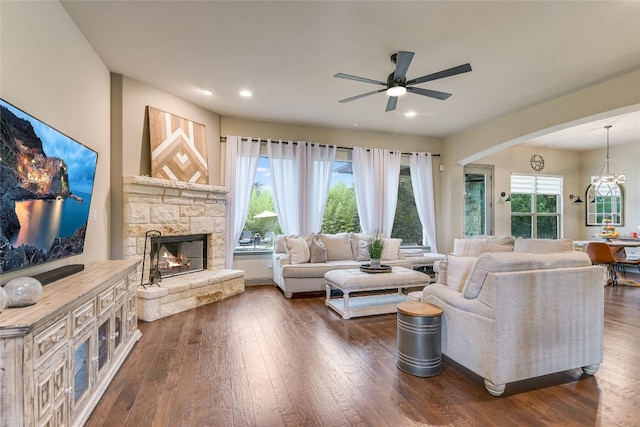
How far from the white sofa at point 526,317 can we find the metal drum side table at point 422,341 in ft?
0.46

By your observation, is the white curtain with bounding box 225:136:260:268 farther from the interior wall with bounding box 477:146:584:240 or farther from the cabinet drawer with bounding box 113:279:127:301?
the interior wall with bounding box 477:146:584:240

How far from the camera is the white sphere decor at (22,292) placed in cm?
155

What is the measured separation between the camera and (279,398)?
2.15m

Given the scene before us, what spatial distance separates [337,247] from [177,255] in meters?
2.60

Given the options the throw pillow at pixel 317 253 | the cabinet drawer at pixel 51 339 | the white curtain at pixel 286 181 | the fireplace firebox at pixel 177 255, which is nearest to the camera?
the cabinet drawer at pixel 51 339

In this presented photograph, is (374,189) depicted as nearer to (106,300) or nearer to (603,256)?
(603,256)

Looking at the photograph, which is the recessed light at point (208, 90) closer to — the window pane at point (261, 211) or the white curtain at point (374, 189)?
the window pane at point (261, 211)

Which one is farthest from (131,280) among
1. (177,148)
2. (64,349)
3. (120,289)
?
(177,148)

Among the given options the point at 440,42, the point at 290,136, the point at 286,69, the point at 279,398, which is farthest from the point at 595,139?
the point at 279,398

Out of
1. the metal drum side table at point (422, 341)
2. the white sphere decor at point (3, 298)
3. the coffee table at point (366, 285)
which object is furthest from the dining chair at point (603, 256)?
the white sphere decor at point (3, 298)

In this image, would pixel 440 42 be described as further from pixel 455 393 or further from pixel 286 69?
pixel 455 393

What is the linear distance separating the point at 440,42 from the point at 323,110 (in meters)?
2.30

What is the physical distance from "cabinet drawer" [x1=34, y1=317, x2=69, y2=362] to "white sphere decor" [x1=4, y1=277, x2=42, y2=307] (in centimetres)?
18

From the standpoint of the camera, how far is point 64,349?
168 cm
